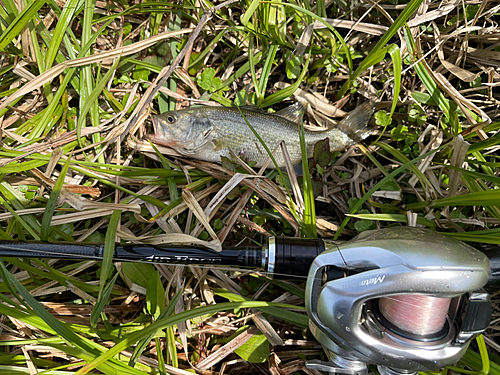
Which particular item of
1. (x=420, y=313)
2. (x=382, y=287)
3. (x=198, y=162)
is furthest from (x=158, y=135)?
(x=420, y=313)

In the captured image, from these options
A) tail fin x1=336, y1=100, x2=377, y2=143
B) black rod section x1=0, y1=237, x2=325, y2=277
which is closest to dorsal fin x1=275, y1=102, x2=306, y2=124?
tail fin x1=336, y1=100, x2=377, y2=143

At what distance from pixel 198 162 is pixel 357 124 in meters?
1.16

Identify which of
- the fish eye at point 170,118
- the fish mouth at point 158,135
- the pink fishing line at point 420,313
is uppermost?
the fish eye at point 170,118

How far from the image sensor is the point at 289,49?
2.58 metres

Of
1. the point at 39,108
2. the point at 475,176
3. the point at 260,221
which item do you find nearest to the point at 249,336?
the point at 260,221

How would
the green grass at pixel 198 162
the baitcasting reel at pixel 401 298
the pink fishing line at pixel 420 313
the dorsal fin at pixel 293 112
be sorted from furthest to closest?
the dorsal fin at pixel 293 112
the green grass at pixel 198 162
the pink fishing line at pixel 420 313
the baitcasting reel at pixel 401 298

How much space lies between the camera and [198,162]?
246 cm

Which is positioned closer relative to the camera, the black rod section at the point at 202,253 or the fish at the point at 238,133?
the black rod section at the point at 202,253

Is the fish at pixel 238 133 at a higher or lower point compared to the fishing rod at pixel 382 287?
higher

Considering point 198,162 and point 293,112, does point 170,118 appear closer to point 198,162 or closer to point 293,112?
point 198,162

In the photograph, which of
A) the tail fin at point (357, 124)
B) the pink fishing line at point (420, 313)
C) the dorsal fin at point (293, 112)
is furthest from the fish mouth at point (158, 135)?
the pink fishing line at point (420, 313)

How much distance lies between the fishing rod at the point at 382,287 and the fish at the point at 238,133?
2.91 ft

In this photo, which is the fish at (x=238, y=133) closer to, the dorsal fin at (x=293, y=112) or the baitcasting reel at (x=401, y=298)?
the dorsal fin at (x=293, y=112)

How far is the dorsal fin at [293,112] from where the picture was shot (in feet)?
8.34
